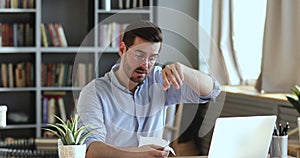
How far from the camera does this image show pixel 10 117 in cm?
570

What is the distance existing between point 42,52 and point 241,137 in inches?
137

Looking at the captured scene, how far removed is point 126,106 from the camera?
2.60 meters

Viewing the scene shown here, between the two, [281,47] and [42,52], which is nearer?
[281,47]

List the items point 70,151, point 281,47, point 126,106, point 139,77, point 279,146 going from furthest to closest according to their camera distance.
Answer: point 281,47, point 279,146, point 126,106, point 139,77, point 70,151

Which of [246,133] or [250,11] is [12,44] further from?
[246,133]

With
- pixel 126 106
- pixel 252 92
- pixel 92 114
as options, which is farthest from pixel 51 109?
pixel 126 106

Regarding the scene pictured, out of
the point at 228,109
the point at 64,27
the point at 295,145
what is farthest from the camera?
the point at 64,27

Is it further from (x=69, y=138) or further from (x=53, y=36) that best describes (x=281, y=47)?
(x=69, y=138)

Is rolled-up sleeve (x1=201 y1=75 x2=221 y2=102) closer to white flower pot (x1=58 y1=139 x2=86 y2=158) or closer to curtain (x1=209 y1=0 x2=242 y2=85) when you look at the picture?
white flower pot (x1=58 y1=139 x2=86 y2=158)

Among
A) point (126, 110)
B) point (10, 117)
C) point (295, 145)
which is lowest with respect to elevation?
point (10, 117)


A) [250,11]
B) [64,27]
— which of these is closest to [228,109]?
[250,11]

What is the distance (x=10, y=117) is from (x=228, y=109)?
189 cm

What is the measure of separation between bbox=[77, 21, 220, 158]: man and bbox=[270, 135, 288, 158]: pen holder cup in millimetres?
310

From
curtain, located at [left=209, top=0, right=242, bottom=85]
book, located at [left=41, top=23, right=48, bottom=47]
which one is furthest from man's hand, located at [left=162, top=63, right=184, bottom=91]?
book, located at [left=41, top=23, right=48, bottom=47]
